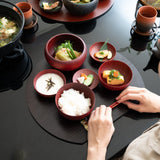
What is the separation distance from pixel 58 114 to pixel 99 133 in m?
0.31

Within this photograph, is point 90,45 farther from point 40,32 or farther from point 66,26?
point 40,32

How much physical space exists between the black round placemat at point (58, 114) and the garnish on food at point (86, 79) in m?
0.07

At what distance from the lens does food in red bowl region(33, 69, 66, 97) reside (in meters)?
1.43

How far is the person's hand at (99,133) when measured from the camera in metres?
1.17

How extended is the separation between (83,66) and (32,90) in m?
0.45

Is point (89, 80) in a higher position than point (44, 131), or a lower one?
higher

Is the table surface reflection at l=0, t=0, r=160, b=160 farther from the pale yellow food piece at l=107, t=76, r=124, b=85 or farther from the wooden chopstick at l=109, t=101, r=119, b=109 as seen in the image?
the pale yellow food piece at l=107, t=76, r=124, b=85

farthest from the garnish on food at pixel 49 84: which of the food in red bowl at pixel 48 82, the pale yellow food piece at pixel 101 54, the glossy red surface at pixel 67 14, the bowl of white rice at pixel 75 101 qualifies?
the glossy red surface at pixel 67 14

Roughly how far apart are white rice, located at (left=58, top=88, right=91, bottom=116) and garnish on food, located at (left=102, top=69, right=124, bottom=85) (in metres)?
0.23

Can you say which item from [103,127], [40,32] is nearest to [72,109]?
[103,127]

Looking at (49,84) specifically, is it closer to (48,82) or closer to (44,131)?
(48,82)

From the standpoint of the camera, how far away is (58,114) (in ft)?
4.50

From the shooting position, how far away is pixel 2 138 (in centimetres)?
128

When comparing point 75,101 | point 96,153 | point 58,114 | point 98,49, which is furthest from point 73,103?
Answer: point 98,49
